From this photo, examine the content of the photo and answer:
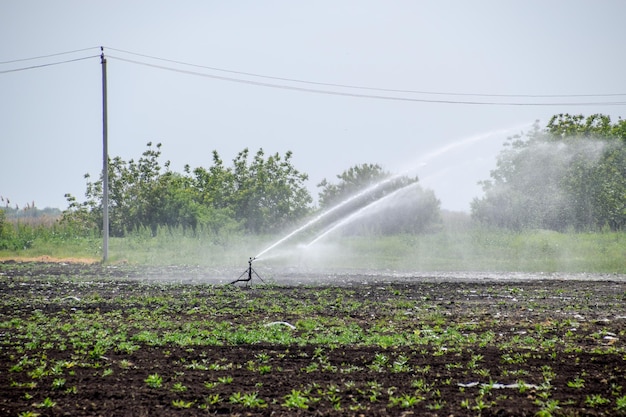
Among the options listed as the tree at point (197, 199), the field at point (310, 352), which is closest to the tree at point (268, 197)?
the tree at point (197, 199)

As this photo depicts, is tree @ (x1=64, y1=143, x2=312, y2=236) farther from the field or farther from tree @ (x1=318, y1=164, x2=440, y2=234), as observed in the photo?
the field

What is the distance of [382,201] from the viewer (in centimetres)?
5525

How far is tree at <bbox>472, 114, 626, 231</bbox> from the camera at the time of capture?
57031 mm

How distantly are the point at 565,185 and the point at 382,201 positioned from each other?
15.0 m

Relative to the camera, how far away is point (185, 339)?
13.9m

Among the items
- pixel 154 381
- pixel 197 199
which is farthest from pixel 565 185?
pixel 154 381

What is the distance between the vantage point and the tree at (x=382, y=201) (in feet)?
185

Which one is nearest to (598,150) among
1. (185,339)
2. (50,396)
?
(185,339)

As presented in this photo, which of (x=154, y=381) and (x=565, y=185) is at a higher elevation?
(x=565, y=185)

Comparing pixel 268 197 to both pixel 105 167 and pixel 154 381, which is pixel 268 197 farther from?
pixel 154 381

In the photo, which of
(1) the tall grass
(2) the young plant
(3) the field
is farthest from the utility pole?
(2) the young plant

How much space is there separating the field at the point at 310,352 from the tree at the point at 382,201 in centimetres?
3199

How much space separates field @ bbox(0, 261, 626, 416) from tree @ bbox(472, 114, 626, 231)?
35624 mm

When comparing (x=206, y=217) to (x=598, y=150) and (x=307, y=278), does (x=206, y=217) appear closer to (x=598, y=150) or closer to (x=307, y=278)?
(x=307, y=278)
